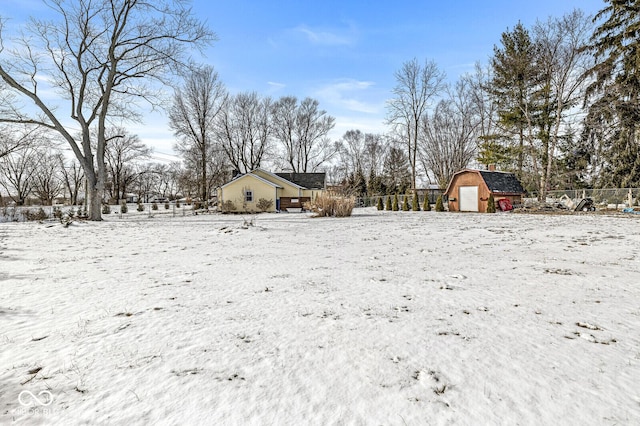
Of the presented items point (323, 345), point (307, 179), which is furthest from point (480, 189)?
point (323, 345)

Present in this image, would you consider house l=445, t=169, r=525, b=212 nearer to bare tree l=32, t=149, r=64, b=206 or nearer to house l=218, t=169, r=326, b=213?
house l=218, t=169, r=326, b=213

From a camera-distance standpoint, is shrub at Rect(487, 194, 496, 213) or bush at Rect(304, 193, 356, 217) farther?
shrub at Rect(487, 194, 496, 213)

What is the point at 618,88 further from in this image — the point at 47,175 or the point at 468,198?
the point at 47,175

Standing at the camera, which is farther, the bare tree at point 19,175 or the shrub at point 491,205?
the bare tree at point 19,175

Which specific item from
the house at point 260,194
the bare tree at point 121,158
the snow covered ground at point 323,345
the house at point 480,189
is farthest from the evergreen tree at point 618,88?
the bare tree at point 121,158

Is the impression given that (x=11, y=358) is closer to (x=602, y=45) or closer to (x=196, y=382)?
(x=196, y=382)

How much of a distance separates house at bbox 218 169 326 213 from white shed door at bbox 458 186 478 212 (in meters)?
10.3

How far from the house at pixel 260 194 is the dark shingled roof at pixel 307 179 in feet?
5.37

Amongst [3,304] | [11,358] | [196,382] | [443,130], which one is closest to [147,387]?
[196,382]

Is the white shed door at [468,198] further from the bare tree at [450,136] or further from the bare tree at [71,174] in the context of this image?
the bare tree at [71,174]

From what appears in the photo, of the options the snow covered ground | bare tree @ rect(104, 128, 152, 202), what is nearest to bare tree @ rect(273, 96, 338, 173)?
bare tree @ rect(104, 128, 152, 202)

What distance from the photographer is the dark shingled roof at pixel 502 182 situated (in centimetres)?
2016

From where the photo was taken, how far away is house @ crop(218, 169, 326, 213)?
26.2 m

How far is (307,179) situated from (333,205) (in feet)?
55.0
